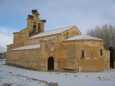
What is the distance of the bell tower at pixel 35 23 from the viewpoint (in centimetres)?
4025

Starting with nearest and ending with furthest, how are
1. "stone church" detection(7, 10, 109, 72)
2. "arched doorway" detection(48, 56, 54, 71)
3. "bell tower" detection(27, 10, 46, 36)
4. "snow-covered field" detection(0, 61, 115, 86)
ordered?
"snow-covered field" detection(0, 61, 115, 86) → "stone church" detection(7, 10, 109, 72) → "arched doorway" detection(48, 56, 54, 71) → "bell tower" detection(27, 10, 46, 36)

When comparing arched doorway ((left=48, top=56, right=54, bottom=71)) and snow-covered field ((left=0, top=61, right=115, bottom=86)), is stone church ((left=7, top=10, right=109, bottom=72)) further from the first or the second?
snow-covered field ((left=0, top=61, right=115, bottom=86))

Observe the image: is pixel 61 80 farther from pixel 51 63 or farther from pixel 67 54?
pixel 51 63

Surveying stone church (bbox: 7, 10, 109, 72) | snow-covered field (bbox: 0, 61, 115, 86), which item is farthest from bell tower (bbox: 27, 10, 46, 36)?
snow-covered field (bbox: 0, 61, 115, 86)

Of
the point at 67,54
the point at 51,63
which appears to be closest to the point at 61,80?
the point at 67,54

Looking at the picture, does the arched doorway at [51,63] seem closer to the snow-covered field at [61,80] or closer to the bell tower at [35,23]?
the snow-covered field at [61,80]

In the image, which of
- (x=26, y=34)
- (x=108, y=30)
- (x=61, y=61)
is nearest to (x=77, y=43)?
(x=61, y=61)

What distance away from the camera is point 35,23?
1612 inches

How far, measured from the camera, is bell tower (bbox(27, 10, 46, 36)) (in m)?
40.2

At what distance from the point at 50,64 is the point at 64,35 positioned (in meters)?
4.30

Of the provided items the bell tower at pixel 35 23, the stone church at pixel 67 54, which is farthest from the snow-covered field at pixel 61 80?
the bell tower at pixel 35 23

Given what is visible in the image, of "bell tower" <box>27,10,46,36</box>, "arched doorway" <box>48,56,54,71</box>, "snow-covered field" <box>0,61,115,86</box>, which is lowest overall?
"snow-covered field" <box>0,61,115,86</box>

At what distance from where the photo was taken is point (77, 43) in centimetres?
2666

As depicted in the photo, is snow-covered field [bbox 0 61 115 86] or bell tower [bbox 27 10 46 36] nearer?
snow-covered field [bbox 0 61 115 86]
